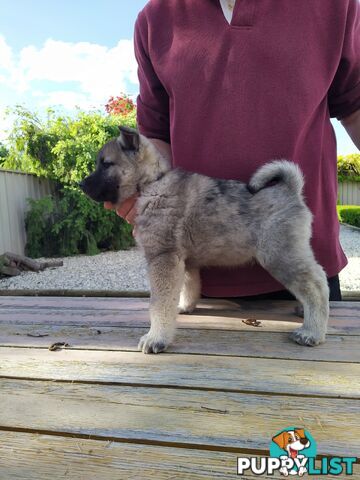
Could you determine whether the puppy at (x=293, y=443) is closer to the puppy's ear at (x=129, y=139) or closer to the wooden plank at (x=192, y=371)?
the wooden plank at (x=192, y=371)

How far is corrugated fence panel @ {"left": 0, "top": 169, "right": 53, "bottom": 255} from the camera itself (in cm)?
877

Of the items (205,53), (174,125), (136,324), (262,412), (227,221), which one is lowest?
(136,324)

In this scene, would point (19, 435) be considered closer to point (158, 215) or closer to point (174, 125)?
point (158, 215)

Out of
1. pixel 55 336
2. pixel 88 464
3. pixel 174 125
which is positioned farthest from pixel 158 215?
pixel 88 464

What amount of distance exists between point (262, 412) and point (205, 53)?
183 centimetres

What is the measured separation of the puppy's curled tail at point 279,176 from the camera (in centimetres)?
206

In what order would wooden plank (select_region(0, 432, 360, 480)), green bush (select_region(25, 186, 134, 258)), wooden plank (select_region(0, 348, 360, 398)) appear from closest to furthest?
wooden plank (select_region(0, 432, 360, 480)), wooden plank (select_region(0, 348, 360, 398)), green bush (select_region(25, 186, 134, 258))

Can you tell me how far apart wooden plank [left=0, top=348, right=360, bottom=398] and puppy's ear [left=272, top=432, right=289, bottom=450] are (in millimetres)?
244

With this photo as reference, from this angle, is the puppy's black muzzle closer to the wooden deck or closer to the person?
the person

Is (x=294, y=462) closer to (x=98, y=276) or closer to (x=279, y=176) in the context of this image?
(x=279, y=176)

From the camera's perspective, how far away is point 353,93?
228 cm

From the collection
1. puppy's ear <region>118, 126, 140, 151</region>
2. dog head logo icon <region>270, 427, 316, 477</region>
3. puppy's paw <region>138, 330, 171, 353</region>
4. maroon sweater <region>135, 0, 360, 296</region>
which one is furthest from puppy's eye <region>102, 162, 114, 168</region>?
dog head logo icon <region>270, 427, 316, 477</region>

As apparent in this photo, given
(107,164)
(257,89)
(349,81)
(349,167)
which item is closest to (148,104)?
(107,164)

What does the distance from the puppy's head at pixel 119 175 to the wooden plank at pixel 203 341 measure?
776 mm
